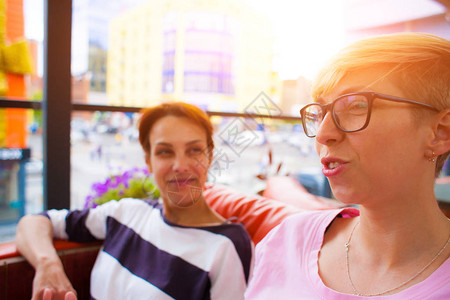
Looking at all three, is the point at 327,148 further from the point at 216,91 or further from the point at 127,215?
the point at 127,215

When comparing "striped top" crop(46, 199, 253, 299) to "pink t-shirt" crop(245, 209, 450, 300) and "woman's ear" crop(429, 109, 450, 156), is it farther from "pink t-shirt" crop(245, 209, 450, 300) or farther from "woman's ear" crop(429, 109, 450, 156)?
"woman's ear" crop(429, 109, 450, 156)

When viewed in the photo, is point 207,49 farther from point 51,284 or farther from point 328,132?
point 51,284

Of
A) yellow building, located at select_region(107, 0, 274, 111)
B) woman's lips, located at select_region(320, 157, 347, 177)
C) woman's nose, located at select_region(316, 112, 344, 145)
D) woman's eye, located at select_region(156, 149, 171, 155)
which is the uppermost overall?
yellow building, located at select_region(107, 0, 274, 111)

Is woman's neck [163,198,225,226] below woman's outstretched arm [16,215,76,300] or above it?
above

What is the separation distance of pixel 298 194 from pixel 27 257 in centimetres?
122

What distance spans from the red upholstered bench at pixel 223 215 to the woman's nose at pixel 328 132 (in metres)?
0.60

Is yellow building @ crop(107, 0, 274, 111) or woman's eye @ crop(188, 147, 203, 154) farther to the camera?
woman's eye @ crop(188, 147, 203, 154)

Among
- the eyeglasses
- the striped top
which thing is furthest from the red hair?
the eyeglasses

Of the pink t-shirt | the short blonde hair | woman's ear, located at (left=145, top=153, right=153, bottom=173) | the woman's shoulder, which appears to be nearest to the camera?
the short blonde hair

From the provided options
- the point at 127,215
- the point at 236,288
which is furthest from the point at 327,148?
the point at 127,215

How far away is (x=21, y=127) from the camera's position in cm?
283

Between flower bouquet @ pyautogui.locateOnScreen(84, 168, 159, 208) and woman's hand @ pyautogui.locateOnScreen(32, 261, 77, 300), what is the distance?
50cm

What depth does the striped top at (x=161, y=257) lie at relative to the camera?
1131 mm

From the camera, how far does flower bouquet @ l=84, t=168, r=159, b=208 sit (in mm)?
1762
